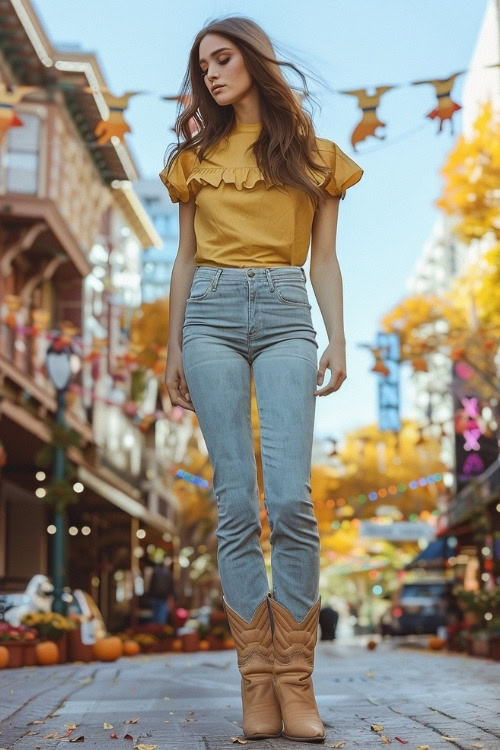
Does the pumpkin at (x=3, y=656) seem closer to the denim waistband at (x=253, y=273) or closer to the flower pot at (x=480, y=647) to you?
the flower pot at (x=480, y=647)

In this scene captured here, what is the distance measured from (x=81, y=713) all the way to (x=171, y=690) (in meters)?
1.72

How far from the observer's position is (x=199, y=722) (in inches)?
177

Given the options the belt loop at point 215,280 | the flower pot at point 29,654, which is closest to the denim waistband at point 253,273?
the belt loop at point 215,280

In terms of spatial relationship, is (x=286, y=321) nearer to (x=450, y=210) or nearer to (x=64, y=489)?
(x=64, y=489)

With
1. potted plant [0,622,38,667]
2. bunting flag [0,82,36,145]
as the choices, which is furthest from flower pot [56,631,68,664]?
bunting flag [0,82,36,145]

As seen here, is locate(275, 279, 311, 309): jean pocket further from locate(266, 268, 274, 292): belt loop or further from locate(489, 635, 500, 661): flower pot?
locate(489, 635, 500, 661): flower pot

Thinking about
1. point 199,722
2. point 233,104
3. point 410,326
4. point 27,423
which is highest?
point 410,326

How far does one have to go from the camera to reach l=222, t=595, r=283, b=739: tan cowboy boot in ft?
13.1

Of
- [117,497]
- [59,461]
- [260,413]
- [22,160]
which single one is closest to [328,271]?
[260,413]

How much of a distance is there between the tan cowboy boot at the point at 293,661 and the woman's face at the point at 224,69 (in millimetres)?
1669

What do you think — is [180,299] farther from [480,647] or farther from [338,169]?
[480,647]

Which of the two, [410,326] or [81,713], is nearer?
[81,713]

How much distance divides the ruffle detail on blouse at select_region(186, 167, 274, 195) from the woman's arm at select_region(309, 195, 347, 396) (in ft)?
0.94

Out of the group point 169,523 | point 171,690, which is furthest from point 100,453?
point 171,690
